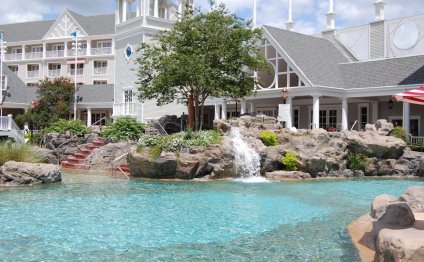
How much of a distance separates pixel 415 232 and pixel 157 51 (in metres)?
20.8

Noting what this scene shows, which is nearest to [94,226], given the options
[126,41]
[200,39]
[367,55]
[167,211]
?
[167,211]

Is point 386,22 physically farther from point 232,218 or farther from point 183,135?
point 232,218

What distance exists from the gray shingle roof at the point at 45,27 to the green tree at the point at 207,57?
109ft

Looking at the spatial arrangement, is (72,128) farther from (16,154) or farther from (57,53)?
(57,53)

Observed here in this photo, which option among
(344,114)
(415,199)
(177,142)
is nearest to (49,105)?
(177,142)

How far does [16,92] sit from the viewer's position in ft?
142

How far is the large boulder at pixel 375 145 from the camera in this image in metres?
22.0

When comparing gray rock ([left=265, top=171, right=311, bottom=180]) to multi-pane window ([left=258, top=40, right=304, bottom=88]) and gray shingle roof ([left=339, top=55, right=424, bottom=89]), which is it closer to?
multi-pane window ([left=258, top=40, right=304, bottom=88])

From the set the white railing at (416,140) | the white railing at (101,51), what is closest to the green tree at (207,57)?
the white railing at (416,140)

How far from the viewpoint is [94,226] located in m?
9.92

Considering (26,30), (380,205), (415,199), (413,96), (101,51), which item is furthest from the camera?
(26,30)

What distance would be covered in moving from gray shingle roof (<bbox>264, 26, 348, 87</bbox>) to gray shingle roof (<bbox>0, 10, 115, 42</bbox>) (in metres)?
30.5

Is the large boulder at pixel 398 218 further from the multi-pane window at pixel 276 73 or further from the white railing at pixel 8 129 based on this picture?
the white railing at pixel 8 129

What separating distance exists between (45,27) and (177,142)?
159 ft
